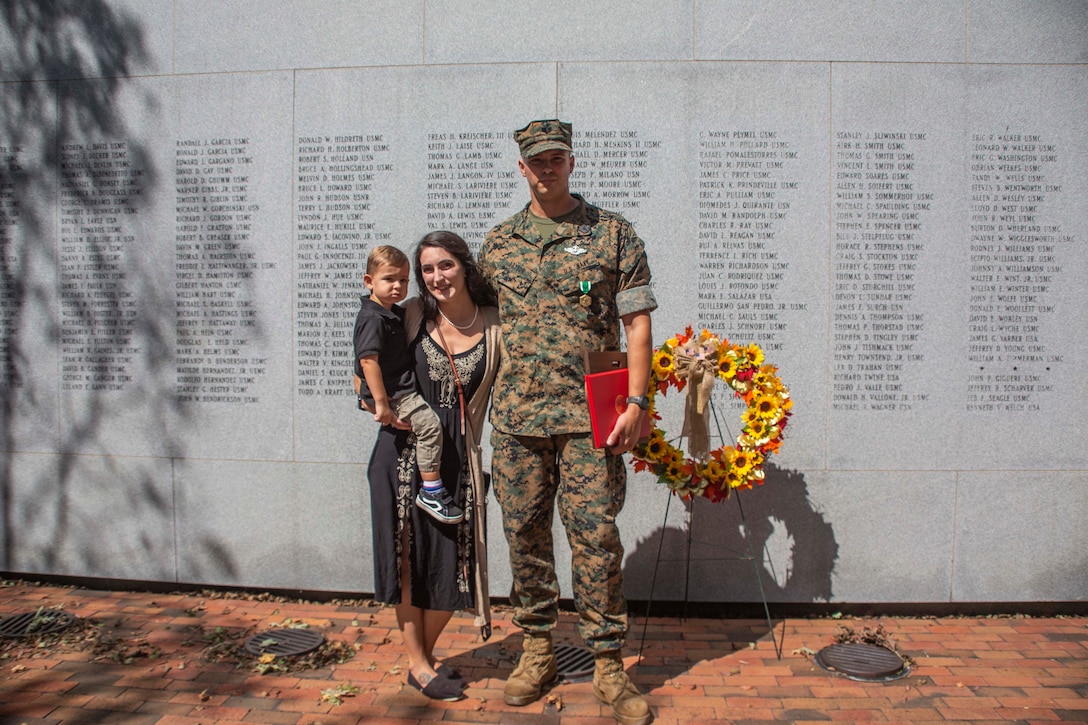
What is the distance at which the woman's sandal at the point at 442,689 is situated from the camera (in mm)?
3014

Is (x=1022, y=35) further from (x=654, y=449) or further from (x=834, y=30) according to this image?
(x=654, y=449)

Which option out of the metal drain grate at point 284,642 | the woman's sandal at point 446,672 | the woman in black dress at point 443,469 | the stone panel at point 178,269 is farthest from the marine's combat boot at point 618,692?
the stone panel at point 178,269

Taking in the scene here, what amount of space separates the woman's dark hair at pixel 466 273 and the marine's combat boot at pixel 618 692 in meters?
1.56

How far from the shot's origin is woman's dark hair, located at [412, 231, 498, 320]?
289 centimetres

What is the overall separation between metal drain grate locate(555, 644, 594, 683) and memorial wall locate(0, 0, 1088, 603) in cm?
65

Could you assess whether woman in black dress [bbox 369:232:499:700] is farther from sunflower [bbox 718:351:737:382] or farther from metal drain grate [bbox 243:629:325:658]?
sunflower [bbox 718:351:737:382]

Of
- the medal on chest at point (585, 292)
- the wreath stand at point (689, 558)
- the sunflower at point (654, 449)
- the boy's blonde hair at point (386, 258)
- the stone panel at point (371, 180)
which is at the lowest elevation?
the wreath stand at point (689, 558)

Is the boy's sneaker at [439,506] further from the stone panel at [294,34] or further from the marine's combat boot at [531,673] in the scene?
the stone panel at [294,34]

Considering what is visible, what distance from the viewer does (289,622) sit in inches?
154

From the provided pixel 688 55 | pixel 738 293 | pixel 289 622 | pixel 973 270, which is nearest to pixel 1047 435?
pixel 973 270

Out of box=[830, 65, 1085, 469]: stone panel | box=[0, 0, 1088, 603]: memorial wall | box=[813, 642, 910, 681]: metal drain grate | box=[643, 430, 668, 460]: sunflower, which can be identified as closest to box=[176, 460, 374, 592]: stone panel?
box=[0, 0, 1088, 603]: memorial wall

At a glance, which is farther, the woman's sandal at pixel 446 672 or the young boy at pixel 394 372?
the woman's sandal at pixel 446 672

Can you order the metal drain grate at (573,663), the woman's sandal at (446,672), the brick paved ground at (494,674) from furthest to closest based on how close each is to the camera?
the metal drain grate at (573,663) → the woman's sandal at (446,672) → the brick paved ground at (494,674)

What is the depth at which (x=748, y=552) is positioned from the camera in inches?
159
